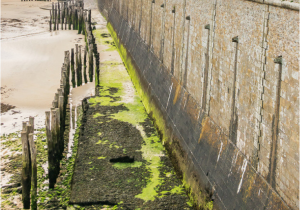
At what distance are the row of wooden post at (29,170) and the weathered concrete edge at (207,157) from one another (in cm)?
384

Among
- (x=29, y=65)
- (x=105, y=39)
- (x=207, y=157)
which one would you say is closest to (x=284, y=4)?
(x=207, y=157)

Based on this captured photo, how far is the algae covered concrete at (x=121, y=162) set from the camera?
1002cm

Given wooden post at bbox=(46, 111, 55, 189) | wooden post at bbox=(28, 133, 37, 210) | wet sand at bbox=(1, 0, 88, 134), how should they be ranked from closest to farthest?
wooden post at bbox=(28, 133, 37, 210)
wooden post at bbox=(46, 111, 55, 189)
wet sand at bbox=(1, 0, 88, 134)

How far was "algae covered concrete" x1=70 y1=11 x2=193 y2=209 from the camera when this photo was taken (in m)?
10.0

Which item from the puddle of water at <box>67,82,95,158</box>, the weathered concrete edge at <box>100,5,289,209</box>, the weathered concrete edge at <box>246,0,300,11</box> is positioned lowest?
the puddle of water at <box>67,82,95,158</box>

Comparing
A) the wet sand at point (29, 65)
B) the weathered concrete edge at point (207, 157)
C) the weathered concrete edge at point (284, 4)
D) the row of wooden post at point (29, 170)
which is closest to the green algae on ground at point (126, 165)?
the weathered concrete edge at point (207, 157)

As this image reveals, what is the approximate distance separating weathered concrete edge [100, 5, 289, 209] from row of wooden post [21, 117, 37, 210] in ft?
12.6

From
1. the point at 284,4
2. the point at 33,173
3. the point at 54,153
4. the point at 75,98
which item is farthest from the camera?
the point at 75,98

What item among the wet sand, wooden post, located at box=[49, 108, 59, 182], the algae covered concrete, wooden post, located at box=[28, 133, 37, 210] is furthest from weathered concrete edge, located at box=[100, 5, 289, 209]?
the wet sand

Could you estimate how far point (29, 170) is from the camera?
1020 centimetres

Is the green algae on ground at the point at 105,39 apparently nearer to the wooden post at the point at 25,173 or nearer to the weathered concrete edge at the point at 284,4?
the wooden post at the point at 25,173

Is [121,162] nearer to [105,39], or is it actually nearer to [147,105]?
[147,105]

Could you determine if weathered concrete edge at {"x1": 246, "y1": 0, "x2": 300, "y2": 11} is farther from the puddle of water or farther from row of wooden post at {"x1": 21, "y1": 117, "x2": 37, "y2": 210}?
the puddle of water

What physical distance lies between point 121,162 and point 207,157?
A: 3210 mm
